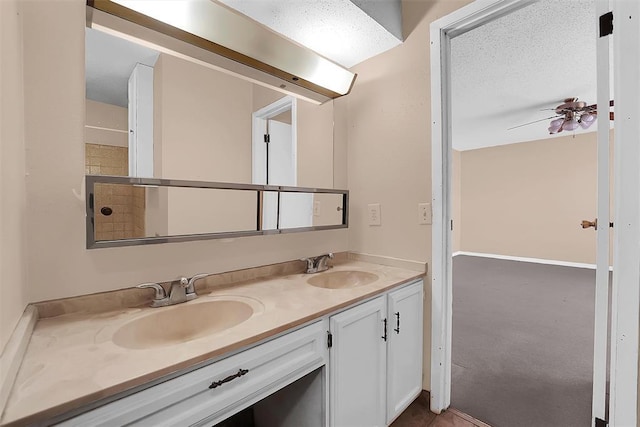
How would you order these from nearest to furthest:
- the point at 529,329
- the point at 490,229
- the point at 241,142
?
the point at 241,142
the point at 529,329
the point at 490,229

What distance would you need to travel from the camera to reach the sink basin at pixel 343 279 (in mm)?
→ 1604

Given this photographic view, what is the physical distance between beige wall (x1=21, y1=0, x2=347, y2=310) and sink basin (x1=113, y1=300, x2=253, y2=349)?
202 millimetres

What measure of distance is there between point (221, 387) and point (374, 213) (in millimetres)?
1316

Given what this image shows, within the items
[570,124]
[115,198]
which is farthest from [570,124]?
[115,198]

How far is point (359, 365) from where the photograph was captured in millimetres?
1209

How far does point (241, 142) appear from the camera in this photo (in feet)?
4.80

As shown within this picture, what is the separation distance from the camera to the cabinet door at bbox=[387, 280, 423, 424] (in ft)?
4.50

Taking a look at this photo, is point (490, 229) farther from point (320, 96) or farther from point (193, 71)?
point (193, 71)

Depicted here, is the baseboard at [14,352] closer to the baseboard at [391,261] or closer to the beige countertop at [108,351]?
the beige countertop at [108,351]

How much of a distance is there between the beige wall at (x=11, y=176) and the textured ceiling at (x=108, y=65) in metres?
0.18

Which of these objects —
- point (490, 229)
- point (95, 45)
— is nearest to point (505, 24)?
point (95, 45)

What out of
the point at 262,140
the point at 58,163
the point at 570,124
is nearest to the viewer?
the point at 58,163

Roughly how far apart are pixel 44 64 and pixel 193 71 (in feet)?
1.71

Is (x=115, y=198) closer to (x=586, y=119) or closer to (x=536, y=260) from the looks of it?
(x=586, y=119)
